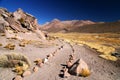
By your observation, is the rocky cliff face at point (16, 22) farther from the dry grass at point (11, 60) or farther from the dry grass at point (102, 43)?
the dry grass at point (11, 60)

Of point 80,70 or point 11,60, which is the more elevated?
point 11,60

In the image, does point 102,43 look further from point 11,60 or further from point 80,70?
point 11,60

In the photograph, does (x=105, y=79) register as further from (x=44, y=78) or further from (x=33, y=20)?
(x=33, y=20)

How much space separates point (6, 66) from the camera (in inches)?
566

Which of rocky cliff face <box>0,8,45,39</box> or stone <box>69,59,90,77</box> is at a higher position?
rocky cliff face <box>0,8,45,39</box>

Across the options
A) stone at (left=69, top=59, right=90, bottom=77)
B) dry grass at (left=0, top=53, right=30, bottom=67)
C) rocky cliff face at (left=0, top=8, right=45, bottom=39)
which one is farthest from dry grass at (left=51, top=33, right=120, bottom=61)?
rocky cliff face at (left=0, top=8, right=45, bottom=39)

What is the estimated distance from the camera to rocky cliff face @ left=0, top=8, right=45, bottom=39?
140 ft

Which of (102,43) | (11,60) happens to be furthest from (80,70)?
(102,43)

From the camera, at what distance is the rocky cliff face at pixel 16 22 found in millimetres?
42778

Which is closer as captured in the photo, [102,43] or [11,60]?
[11,60]

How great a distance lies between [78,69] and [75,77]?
0.97m

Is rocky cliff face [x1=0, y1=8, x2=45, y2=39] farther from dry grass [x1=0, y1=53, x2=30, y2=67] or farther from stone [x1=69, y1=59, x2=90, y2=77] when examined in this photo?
stone [x1=69, y1=59, x2=90, y2=77]

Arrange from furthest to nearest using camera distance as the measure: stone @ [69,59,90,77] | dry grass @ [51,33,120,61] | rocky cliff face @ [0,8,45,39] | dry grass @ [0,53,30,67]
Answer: rocky cliff face @ [0,8,45,39] → dry grass @ [51,33,120,61] → dry grass @ [0,53,30,67] → stone @ [69,59,90,77]

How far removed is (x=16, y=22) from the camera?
160ft
